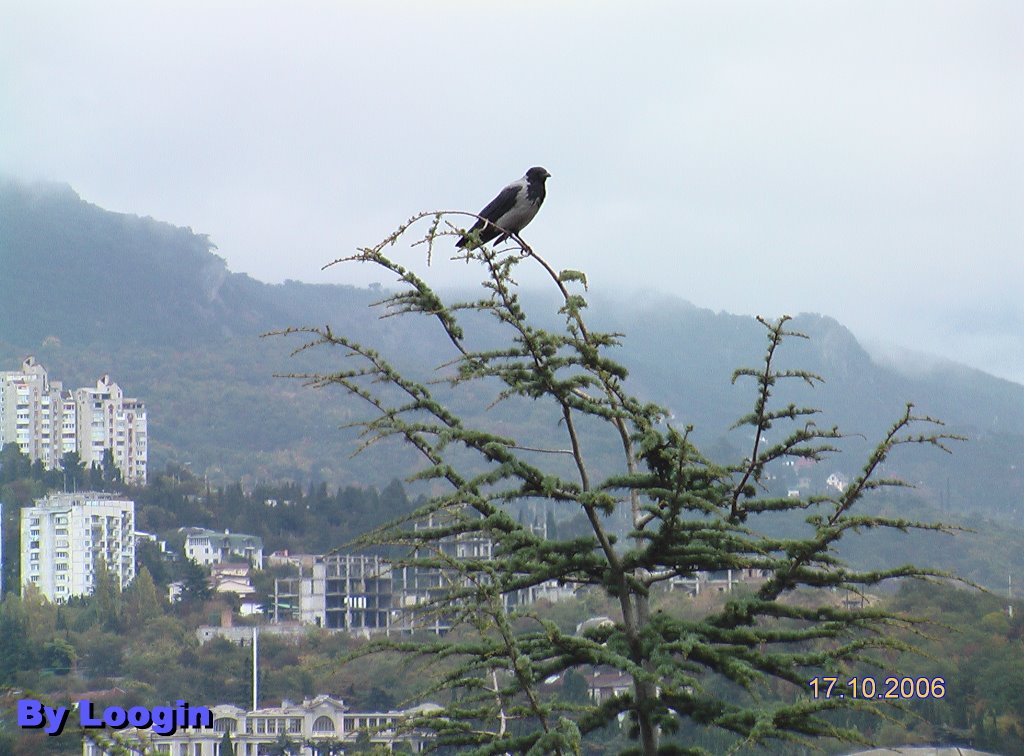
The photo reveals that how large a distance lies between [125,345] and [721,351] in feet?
202

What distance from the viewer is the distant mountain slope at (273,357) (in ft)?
450

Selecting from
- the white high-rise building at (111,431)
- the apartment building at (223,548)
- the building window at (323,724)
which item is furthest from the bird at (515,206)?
the white high-rise building at (111,431)

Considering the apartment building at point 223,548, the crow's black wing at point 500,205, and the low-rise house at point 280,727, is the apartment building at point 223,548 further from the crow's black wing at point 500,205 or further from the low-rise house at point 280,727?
the crow's black wing at point 500,205

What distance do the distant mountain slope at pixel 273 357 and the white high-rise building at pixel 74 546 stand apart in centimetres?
3503

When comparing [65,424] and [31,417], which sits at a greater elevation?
[31,417]

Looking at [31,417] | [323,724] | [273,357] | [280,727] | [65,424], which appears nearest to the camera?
[280,727]

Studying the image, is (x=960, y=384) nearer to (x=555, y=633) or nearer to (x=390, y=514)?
(x=390, y=514)

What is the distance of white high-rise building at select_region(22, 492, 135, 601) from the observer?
8931 cm

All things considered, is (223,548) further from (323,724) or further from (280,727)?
(323,724)

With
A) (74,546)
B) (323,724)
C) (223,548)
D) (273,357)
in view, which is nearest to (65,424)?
(223,548)

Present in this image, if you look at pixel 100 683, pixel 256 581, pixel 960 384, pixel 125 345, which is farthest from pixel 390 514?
pixel 960 384

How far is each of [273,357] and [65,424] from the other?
3442 cm

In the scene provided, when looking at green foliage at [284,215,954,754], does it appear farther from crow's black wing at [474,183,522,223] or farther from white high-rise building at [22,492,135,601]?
white high-rise building at [22,492,135,601]

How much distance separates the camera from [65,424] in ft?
384
